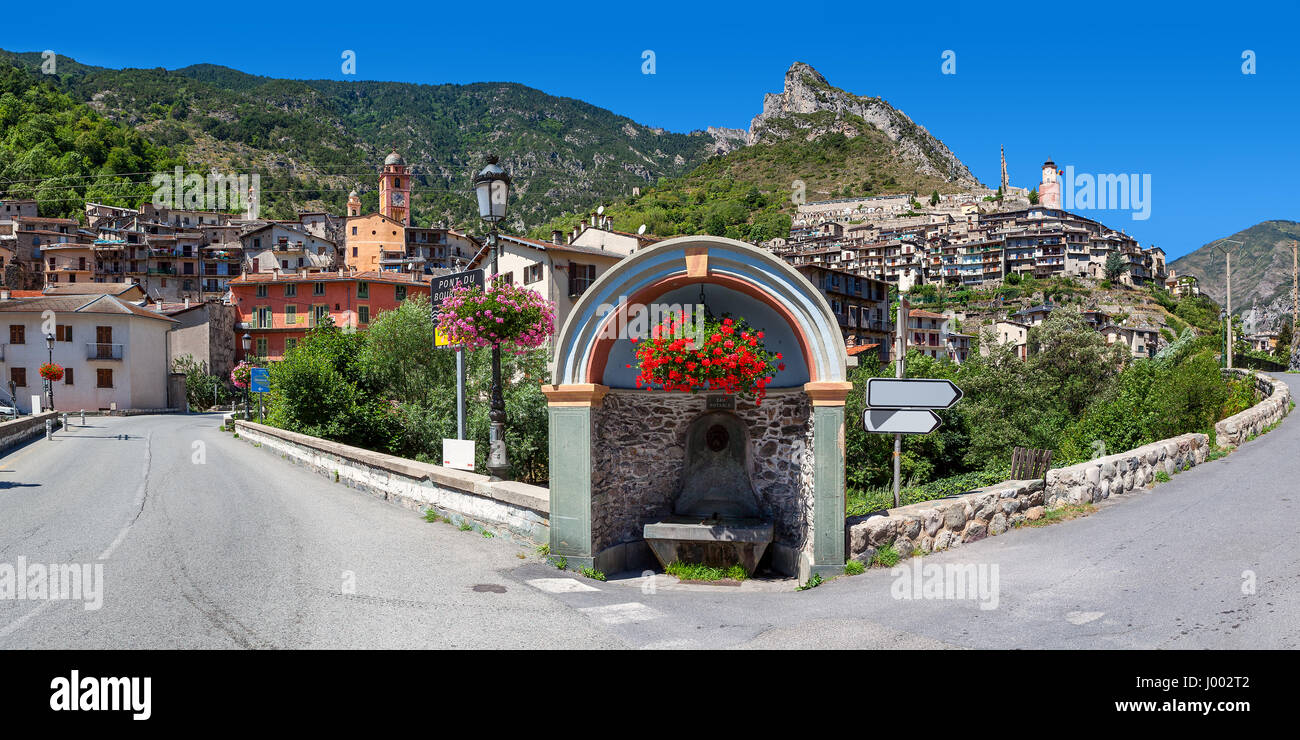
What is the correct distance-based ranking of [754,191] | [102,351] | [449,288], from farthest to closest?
[754,191]
[102,351]
[449,288]

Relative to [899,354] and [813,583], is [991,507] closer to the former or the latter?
[899,354]

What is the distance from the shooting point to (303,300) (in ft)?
208

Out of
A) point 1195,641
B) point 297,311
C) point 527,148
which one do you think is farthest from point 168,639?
point 527,148

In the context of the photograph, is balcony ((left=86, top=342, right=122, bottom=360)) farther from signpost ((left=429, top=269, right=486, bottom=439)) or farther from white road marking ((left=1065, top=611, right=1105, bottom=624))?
white road marking ((left=1065, top=611, right=1105, bottom=624))

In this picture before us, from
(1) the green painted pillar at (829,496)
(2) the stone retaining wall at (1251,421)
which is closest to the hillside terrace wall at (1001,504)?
(1) the green painted pillar at (829,496)

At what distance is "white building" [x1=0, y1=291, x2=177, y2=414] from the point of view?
51375mm

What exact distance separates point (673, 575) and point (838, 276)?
62.6 m

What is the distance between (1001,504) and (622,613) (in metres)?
5.86

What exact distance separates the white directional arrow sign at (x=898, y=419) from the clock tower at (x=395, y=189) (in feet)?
346

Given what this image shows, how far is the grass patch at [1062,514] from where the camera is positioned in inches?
414

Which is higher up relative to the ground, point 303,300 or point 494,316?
point 303,300

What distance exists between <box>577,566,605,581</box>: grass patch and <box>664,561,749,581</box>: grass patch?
1.05 metres

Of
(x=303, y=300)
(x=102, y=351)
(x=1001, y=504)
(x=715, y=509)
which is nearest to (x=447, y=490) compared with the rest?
(x=715, y=509)

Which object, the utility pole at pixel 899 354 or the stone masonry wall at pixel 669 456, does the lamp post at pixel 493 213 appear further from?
the utility pole at pixel 899 354
